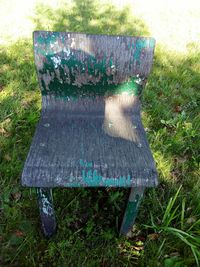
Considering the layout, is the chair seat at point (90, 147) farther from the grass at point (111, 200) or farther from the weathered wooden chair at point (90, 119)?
the grass at point (111, 200)

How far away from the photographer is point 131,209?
5.41ft

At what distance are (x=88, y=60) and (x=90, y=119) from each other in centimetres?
37

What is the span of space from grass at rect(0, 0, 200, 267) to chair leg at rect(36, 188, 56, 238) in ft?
0.29

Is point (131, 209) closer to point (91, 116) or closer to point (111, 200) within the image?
point (111, 200)

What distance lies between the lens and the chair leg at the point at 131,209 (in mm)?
1525

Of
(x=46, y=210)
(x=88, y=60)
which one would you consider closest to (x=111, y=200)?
(x=46, y=210)

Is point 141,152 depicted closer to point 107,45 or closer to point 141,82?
point 141,82

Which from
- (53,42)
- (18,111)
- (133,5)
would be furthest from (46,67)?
(133,5)

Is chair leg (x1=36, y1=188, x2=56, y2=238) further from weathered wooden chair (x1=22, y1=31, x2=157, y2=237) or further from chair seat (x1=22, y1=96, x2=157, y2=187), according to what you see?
chair seat (x1=22, y1=96, x2=157, y2=187)

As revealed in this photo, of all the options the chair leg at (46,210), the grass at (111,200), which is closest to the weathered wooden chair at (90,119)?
the chair leg at (46,210)

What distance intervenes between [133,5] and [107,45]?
11.3ft

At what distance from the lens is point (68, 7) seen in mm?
4516

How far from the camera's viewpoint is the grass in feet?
5.71

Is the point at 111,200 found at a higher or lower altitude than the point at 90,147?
lower
